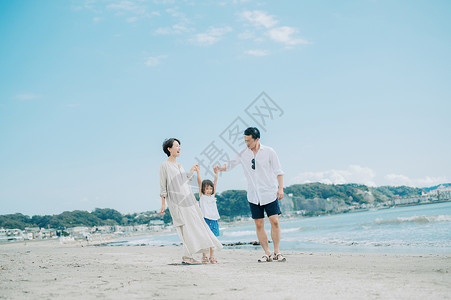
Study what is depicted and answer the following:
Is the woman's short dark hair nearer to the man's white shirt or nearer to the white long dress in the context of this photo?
the white long dress

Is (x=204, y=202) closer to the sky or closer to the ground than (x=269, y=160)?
closer to the ground

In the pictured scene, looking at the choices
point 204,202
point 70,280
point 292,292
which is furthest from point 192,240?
point 292,292

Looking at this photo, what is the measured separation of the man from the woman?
85 cm

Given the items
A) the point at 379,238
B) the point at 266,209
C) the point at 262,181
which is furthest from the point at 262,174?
the point at 379,238

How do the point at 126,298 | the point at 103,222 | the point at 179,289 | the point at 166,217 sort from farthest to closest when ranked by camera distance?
the point at 166,217, the point at 103,222, the point at 179,289, the point at 126,298

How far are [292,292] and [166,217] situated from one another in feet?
423

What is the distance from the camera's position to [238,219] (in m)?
123

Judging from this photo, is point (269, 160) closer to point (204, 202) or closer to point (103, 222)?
point (204, 202)

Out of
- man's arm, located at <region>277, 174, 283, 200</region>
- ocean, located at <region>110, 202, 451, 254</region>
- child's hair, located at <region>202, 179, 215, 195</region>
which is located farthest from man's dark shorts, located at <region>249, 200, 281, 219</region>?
ocean, located at <region>110, 202, 451, 254</region>

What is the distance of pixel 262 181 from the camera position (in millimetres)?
5918

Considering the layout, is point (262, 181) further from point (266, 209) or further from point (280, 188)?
point (266, 209)

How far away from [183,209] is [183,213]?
2.5 inches

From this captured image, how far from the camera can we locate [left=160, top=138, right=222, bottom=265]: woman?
19.2 feet

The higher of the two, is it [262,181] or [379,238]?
[262,181]
